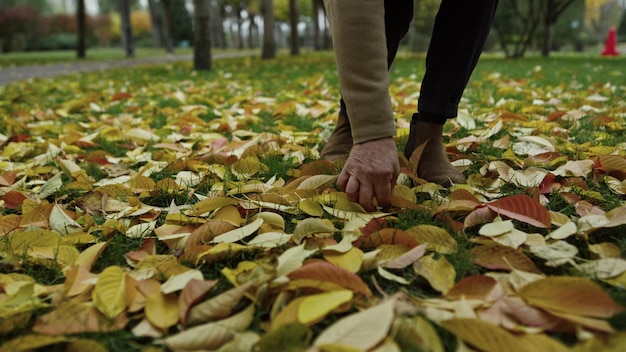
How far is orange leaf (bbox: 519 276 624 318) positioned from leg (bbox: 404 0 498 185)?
2.45 feet

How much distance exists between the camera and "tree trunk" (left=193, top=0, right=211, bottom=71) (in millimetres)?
7438

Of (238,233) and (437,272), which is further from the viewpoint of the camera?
(238,233)

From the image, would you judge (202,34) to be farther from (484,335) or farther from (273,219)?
Result: (484,335)

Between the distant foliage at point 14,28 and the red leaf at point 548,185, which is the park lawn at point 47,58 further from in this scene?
the red leaf at point 548,185

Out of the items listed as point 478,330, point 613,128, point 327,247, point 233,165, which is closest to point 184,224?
point 327,247

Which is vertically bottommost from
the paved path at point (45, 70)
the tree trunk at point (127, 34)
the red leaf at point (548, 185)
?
the red leaf at point (548, 185)

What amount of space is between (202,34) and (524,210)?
24.0ft

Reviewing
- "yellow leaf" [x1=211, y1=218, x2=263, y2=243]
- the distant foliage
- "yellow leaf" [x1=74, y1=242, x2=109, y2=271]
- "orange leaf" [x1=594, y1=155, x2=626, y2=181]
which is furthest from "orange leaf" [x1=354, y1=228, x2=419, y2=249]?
the distant foliage

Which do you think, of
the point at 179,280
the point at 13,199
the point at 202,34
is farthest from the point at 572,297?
the point at 202,34

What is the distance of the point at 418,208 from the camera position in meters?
1.34

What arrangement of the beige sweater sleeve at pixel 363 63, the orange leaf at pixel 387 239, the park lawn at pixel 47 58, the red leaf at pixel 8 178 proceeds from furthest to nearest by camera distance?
the park lawn at pixel 47 58, the red leaf at pixel 8 178, the beige sweater sleeve at pixel 363 63, the orange leaf at pixel 387 239

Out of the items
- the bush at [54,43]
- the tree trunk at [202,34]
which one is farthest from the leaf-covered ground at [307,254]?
the bush at [54,43]

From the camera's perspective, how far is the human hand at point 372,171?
1244mm

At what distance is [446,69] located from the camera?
1.54 meters
